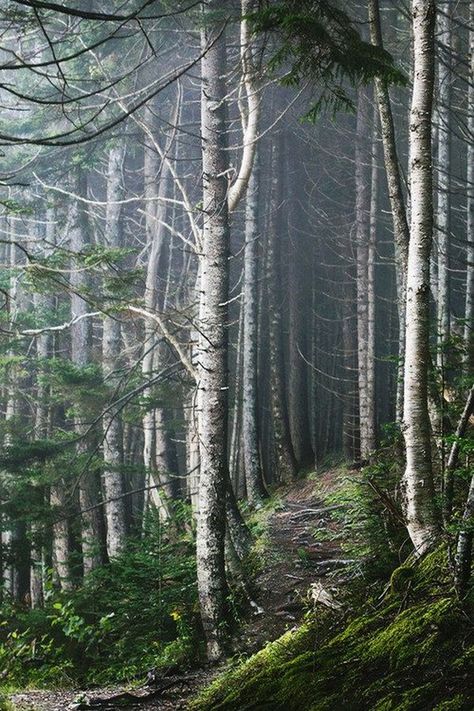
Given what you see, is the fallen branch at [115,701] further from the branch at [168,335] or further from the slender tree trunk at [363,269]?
the slender tree trunk at [363,269]

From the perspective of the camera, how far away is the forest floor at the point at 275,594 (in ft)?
20.2

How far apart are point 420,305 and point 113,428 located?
11003 mm

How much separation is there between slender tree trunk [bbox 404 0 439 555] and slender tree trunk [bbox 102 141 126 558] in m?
8.75

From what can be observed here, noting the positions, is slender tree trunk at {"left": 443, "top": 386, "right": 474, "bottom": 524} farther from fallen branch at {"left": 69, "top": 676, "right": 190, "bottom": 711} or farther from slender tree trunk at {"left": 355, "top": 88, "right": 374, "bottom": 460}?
slender tree trunk at {"left": 355, "top": 88, "right": 374, "bottom": 460}

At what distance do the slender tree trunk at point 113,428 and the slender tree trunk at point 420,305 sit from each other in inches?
344

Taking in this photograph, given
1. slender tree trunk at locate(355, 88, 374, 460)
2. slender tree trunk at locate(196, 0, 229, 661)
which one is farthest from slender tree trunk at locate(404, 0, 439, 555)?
slender tree trunk at locate(355, 88, 374, 460)

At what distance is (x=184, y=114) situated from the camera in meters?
22.9

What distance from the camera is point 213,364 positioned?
853cm

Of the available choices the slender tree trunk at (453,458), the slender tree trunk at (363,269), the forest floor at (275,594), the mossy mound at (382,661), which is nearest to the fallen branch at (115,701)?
the forest floor at (275,594)

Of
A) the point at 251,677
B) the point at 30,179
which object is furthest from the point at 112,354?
the point at 251,677

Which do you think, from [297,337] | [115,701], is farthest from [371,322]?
[115,701]

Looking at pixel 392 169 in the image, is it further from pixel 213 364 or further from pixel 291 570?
pixel 291 570

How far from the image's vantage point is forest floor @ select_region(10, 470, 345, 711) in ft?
20.2

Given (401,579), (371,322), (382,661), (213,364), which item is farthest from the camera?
(371,322)
